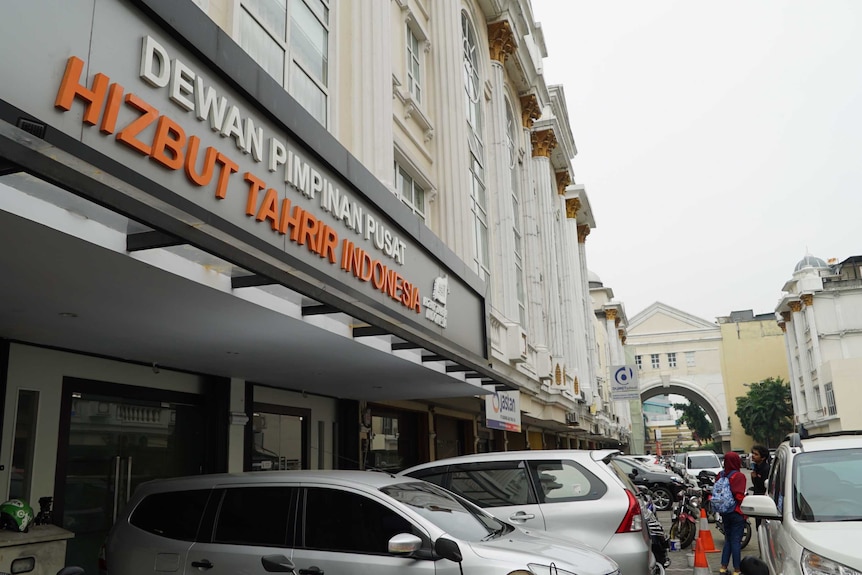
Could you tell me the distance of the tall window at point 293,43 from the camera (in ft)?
29.8

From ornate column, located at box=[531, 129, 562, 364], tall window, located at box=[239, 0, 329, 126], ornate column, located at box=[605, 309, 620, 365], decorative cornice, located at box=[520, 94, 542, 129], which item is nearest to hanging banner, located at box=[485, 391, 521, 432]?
tall window, located at box=[239, 0, 329, 126]

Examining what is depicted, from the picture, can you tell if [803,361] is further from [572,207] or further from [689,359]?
[572,207]

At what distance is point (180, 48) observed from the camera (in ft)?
17.8

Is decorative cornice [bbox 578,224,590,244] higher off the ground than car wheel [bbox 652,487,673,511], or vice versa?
decorative cornice [bbox 578,224,590,244]

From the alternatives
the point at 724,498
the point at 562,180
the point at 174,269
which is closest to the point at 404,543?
the point at 174,269

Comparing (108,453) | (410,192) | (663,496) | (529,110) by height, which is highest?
(529,110)

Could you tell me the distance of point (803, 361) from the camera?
6259 centimetres

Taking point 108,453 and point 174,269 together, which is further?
point 108,453

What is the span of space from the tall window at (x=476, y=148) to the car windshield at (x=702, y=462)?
1532 centimetres

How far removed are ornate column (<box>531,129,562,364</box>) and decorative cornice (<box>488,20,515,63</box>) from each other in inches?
239

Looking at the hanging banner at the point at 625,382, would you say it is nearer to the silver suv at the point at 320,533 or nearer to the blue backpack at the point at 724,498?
the blue backpack at the point at 724,498

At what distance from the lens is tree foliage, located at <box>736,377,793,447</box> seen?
7088 cm

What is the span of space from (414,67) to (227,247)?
12055 millimetres

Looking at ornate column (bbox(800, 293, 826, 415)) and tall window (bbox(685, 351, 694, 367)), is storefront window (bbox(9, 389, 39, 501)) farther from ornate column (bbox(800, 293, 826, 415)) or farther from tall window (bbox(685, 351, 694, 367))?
tall window (bbox(685, 351, 694, 367))
